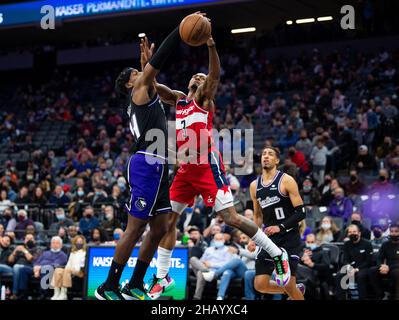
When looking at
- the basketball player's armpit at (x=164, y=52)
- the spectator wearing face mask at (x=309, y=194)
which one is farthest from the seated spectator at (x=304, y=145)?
the basketball player's armpit at (x=164, y=52)

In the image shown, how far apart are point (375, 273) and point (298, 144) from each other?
650cm

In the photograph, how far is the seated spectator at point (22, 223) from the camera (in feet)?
55.0

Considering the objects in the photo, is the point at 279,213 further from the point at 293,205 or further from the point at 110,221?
the point at 110,221

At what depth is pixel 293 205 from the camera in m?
8.70

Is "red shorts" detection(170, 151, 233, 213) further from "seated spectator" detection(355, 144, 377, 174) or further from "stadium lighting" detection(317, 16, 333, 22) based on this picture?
"stadium lighting" detection(317, 16, 333, 22)

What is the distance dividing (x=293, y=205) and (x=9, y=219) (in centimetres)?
1028

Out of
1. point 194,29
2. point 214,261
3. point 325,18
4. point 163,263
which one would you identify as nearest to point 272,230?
point 163,263

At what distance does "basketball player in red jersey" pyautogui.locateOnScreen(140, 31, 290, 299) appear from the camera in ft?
24.3

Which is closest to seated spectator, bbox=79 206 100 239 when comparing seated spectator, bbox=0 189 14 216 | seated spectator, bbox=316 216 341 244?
seated spectator, bbox=0 189 14 216

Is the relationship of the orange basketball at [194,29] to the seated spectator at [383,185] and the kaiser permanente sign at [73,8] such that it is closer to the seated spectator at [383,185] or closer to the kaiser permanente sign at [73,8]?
the seated spectator at [383,185]

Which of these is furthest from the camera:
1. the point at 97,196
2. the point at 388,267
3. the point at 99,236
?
the point at 97,196

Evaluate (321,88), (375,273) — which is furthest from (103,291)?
(321,88)

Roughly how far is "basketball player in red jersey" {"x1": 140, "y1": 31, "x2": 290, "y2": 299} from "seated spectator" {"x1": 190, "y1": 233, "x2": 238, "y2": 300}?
17.0ft

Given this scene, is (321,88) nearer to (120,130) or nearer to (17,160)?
(120,130)
